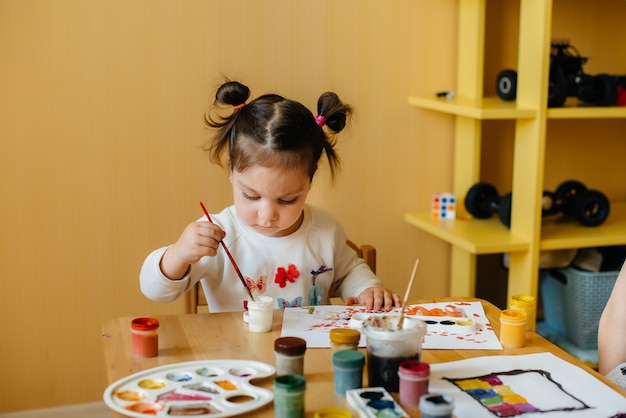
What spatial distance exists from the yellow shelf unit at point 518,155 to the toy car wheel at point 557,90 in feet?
0.15

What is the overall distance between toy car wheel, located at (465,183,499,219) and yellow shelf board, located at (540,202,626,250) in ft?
0.54

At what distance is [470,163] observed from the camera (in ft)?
8.10

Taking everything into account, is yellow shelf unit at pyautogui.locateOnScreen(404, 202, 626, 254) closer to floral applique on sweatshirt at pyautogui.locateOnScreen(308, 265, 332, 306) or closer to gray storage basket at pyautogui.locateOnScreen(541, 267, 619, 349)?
gray storage basket at pyautogui.locateOnScreen(541, 267, 619, 349)

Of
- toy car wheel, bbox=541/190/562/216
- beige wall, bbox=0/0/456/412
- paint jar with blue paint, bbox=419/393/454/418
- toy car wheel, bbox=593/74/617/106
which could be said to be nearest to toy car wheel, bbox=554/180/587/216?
toy car wheel, bbox=541/190/562/216

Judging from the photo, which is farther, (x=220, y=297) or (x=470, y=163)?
(x=470, y=163)

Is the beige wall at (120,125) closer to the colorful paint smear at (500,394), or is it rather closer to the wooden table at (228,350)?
the wooden table at (228,350)

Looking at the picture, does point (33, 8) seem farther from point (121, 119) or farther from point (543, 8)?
point (543, 8)

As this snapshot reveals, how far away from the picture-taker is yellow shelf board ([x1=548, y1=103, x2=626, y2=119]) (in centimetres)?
218

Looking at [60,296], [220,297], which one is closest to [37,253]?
[60,296]

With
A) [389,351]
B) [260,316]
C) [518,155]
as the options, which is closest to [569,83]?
[518,155]

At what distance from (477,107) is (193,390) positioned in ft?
4.43

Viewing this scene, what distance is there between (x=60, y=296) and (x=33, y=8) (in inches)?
30.2

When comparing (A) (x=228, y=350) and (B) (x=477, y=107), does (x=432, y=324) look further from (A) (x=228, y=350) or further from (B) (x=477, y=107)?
(B) (x=477, y=107)

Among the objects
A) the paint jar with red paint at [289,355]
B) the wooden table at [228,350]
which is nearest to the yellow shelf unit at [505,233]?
the wooden table at [228,350]
